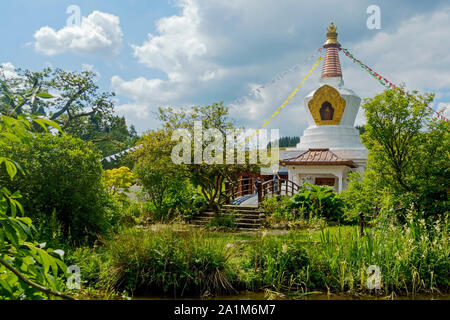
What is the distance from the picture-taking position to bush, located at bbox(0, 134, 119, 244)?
737 cm

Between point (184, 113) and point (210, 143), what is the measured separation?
4.61 ft

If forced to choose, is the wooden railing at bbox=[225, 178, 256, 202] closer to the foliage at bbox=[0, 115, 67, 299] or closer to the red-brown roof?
the red-brown roof

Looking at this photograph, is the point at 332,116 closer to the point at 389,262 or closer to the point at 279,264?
the point at 389,262

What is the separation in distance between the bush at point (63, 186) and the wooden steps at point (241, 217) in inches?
212

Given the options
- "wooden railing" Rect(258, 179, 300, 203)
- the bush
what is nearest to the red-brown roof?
"wooden railing" Rect(258, 179, 300, 203)

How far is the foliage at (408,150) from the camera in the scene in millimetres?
7902

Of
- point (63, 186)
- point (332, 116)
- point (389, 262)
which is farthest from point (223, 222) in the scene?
point (332, 116)

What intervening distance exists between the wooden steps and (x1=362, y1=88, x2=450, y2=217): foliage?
5033 millimetres

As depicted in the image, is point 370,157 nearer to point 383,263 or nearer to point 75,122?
point 383,263

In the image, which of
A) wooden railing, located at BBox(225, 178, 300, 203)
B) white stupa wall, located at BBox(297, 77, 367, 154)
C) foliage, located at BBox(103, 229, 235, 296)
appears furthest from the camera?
white stupa wall, located at BBox(297, 77, 367, 154)

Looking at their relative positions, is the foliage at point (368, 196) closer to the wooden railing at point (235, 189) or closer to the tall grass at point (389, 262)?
the tall grass at point (389, 262)

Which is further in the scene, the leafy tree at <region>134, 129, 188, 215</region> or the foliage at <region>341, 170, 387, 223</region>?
the leafy tree at <region>134, 129, 188, 215</region>

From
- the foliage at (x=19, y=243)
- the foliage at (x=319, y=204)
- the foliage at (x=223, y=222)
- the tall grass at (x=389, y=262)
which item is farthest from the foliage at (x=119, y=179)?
the foliage at (x=19, y=243)

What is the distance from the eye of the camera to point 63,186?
764 centimetres
